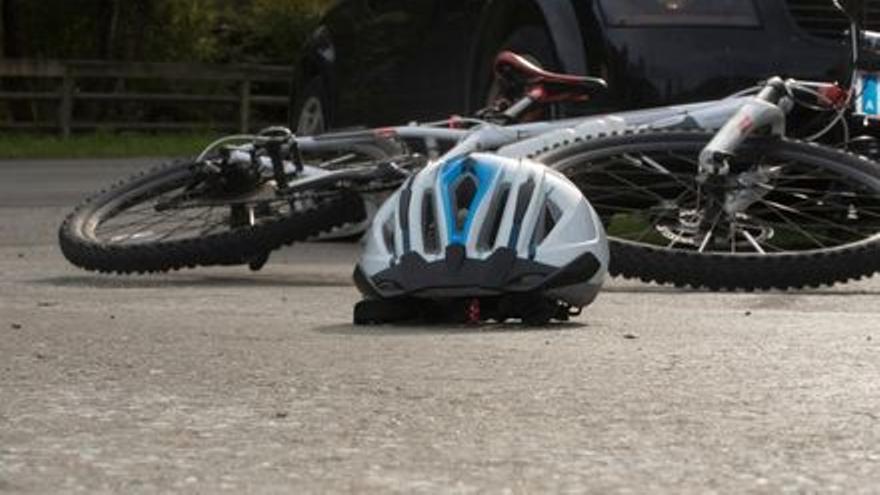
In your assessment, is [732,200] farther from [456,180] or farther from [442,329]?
[442,329]

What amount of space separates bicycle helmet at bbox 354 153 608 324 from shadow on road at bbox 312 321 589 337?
0.04 metres

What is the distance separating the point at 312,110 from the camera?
11484 millimetres

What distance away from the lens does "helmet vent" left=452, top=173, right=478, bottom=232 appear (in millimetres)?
6543

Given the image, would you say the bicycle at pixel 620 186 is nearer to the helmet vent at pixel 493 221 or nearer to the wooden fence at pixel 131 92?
the helmet vent at pixel 493 221

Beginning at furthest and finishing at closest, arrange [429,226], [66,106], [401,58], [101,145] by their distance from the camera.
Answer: [66,106]
[101,145]
[401,58]
[429,226]

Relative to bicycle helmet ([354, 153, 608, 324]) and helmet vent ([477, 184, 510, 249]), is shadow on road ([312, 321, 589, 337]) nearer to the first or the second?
bicycle helmet ([354, 153, 608, 324])

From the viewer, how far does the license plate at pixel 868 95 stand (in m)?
8.69

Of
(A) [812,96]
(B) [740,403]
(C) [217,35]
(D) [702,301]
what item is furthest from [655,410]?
(C) [217,35]

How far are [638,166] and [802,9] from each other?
146 centimetres

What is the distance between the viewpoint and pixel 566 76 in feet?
28.2

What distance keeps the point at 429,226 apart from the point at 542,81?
200 cm

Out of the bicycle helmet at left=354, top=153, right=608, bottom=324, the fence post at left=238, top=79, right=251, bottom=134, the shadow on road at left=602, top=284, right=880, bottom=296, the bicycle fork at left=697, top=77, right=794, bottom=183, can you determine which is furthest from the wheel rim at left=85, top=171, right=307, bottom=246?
the fence post at left=238, top=79, right=251, bottom=134

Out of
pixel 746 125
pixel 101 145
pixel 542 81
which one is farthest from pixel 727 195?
pixel 101 145

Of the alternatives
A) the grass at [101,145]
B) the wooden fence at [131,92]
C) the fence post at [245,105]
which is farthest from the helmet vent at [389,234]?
the fence post at [245,105]
